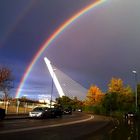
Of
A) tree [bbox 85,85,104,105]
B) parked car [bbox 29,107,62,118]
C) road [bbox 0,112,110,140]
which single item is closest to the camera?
road [bbox 0,112,110,140]

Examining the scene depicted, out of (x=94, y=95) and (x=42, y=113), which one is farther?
(x=94, y=95)

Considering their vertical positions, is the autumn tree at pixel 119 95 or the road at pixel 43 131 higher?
the autumn tree at pixel 119 95

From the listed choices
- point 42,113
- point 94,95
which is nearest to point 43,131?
point 42,113

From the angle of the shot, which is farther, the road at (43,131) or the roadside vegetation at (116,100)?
the roadside vegetation at (116,100)

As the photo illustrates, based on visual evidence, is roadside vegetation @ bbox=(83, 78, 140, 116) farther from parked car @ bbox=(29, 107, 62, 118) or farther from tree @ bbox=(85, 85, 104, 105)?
parked car @ bbox=(29, 107, 62, 118)

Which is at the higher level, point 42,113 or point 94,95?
point 94,95

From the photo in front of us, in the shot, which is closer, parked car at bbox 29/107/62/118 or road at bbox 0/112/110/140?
road at bbox 0/112/110/140

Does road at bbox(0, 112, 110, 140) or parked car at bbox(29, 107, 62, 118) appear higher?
parked car at bbox(29, 107, 62, 118)

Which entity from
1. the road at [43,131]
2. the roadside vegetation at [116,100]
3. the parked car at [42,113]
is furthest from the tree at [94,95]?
the road at [43,131]

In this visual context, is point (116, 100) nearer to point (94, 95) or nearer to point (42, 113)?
point (94, 95)

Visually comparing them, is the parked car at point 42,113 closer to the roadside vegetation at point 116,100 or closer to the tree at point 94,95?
the roadside vegetation at point 116,100

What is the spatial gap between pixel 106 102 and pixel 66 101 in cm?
4087

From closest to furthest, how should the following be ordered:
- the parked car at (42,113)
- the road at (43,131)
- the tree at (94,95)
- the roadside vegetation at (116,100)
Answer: the road at (43,131) < the parked car at (42,113) < the roadside vegetation at (116,100) < the tree at (94,95)

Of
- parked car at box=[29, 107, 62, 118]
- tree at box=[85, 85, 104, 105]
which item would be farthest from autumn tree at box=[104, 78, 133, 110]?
parked car at box=[29, 107, 62, 118]
